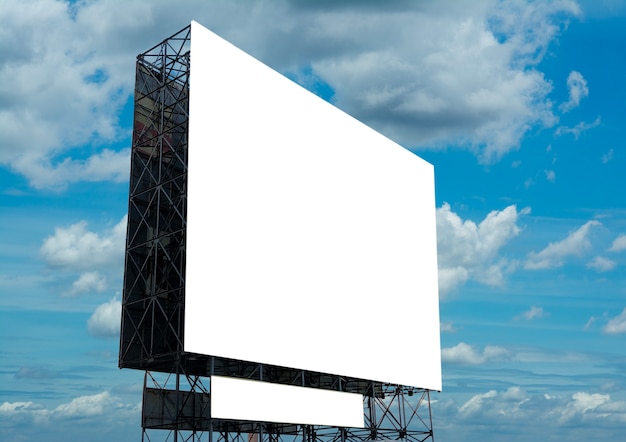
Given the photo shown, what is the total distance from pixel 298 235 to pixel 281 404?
8.21 m

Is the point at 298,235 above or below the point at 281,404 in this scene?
above

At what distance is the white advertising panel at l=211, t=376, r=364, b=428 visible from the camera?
33.4m

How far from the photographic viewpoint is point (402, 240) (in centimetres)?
4781

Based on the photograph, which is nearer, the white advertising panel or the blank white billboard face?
the white advertising panel

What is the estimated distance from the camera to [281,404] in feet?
120

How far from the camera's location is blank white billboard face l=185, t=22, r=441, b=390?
34188 mm

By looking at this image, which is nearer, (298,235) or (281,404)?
(281,404)

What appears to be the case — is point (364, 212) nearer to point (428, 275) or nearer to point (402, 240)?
point (402, 240)

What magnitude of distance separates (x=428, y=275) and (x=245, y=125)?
737 inches

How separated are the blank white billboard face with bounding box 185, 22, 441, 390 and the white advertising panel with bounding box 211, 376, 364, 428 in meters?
1.28

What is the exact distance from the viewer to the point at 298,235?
3916cm

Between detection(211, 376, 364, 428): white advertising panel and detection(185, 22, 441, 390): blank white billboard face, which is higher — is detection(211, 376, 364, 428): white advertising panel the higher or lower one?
the lower one

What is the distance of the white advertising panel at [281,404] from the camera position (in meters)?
33.4

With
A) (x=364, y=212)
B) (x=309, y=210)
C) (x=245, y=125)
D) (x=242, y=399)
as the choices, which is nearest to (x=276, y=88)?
(x=245, y=125)
